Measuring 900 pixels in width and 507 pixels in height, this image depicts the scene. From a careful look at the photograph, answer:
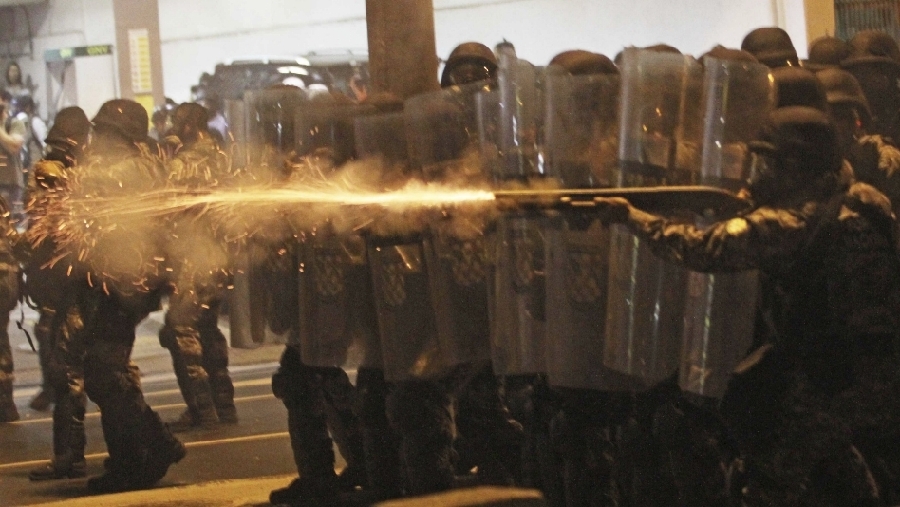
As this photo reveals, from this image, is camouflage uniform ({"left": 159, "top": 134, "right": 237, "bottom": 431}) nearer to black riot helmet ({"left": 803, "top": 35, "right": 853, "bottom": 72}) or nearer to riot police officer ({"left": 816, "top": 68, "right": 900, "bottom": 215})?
riot police officer ({"left": 816, "top": 68, "right": 900, "bottom": 215})

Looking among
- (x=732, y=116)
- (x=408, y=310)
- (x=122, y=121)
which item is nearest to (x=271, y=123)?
(x=122, y=121)

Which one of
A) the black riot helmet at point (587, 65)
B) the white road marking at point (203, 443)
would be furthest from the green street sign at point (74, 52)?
the black riot helmet at point (587, 65)

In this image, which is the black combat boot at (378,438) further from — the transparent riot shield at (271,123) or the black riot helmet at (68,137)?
the black riot helmet at (68,137)

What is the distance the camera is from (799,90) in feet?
14.8

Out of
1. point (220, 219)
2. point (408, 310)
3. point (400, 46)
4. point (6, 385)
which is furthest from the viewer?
point (6, 385)

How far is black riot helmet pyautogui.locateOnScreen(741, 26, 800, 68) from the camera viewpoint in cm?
557

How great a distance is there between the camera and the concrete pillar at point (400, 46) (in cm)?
730

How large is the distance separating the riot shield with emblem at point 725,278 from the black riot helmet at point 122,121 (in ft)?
11.3

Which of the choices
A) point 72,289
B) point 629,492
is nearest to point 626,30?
point 72,289

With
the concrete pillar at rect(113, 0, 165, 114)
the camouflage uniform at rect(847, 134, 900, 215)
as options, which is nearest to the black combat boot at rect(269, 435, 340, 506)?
the camouflage uniform at rect(847, 134, 900, 215)

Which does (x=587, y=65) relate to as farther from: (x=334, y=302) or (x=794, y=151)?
(x=334, y=302)

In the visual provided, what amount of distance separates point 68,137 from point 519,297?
3059mm

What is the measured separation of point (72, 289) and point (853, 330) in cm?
435

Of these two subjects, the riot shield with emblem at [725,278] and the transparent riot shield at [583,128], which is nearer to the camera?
the riot shield with emblem at [725,278]
